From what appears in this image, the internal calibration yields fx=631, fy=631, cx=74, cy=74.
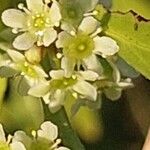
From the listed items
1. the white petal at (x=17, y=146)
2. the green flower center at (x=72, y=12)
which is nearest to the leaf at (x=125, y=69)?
the green flower center at (x=72, y=12)

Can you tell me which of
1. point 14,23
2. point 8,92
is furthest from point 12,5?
point 8,92

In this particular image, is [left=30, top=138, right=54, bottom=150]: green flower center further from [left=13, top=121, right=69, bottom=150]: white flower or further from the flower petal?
the flower petal

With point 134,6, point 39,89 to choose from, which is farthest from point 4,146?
point 134,6

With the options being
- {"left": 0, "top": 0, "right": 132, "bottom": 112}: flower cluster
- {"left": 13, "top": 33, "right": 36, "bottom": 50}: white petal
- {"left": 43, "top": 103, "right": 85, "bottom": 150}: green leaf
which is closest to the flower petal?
{"left": 0, "top": 0, "right": 132, "bottom": 112}: flower cluster

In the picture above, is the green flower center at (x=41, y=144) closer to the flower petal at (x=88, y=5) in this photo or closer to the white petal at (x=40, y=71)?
the white petal at (x=40, y=71)

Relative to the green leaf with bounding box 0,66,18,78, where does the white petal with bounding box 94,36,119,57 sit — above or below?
above

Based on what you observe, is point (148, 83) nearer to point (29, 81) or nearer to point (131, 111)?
point (131, 111)
